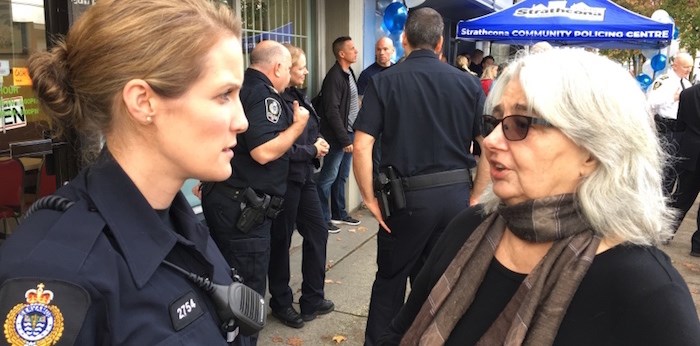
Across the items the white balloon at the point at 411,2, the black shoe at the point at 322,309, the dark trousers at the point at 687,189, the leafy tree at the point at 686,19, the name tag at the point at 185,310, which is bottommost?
the black shoe at the point at 322,309

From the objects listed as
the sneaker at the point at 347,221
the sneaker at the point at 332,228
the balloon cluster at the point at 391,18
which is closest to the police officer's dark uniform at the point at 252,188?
the sneaker at the point at 332,228

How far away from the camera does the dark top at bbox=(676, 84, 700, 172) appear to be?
5920 mm

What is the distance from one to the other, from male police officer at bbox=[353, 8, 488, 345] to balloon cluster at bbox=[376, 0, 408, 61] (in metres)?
3.82

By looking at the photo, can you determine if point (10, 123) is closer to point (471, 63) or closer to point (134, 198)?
point (134, 198)

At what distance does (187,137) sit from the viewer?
1.15m

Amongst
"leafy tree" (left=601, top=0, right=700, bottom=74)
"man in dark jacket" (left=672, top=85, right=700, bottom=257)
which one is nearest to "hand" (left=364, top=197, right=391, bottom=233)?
"man in dark jacket" (left=672, top=85, right=700, bottom=257)

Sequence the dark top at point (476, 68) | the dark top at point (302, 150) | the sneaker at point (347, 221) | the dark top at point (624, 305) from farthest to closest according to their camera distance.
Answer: the dark top at point (476, 68) < the sneaker at point (347, 221) < the dark top at point (302, 150) < the dark top at point (624, 305)

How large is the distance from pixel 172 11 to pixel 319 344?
2945 mm

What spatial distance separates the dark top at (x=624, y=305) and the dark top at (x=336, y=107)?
4.39 m

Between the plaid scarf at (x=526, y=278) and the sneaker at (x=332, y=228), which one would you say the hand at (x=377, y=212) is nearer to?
the plaid scarf at (x=526, y=278)

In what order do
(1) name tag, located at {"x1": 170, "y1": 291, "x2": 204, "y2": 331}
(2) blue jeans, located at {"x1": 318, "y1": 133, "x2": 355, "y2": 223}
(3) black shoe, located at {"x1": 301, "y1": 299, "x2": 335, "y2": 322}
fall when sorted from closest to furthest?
(1) name tag, located at {"x1": 170, "y1": 291, "x2": 204, "y2": 331} < (3) black shoe, located at {"x1": 301, "y1": 299, "x2": 335, "y2": 322} < (2) blue jeans, located at {"x1": 318, "y1": 133, "x2": 355, "y2": 223}

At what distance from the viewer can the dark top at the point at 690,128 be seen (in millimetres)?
5920

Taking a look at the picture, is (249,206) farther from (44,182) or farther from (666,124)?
(666,124)

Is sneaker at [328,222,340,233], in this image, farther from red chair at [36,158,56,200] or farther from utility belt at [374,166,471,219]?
red chair at [36,158,56,200]
